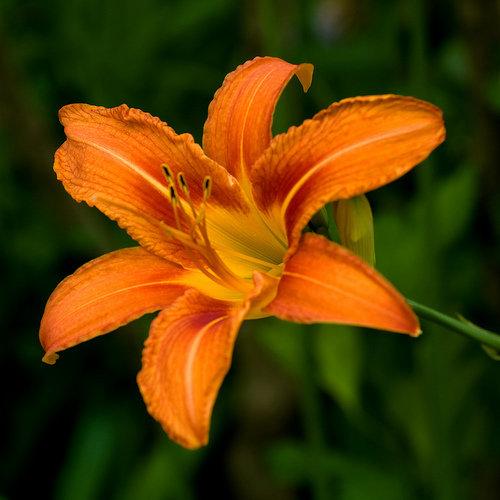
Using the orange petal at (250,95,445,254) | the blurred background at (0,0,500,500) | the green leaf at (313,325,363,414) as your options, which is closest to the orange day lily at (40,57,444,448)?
the orange petal at (250,95,445,254)

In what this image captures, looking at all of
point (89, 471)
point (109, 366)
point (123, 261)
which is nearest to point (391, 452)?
point (89, 471)

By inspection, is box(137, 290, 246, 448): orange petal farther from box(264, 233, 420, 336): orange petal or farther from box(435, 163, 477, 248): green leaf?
box(435, 163, 477, 248): green leaf

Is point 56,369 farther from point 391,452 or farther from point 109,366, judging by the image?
point 391,452

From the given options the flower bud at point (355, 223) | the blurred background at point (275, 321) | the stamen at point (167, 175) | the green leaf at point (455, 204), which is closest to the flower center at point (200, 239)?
the stamen at point (167, 175)

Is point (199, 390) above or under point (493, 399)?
above

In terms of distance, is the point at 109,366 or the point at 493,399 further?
the point at 109,366

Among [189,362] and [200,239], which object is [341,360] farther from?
[189,362]

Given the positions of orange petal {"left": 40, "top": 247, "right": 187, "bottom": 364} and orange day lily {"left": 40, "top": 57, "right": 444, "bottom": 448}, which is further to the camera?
orange petal {"left": 40, "top": 247, "right": 187, "bottom": 364}
